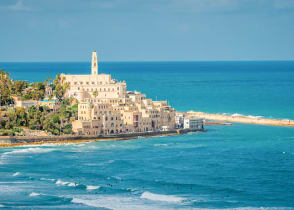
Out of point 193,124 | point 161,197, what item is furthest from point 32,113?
point 161,197

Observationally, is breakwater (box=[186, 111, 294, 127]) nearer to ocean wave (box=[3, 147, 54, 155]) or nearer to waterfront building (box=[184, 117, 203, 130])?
waterfront building (box=[184, 117, 203, 130])

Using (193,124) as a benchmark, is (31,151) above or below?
below

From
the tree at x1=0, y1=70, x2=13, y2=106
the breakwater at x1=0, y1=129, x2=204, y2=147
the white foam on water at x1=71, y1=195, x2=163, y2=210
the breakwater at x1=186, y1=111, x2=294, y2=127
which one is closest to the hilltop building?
the breakwater at x1=0, y1=129, x2=204, y2=147

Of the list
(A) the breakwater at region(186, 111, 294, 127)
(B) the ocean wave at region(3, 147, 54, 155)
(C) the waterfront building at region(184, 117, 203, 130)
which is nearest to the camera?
(B) the ocean wave at region(3, 147, 54, 155)

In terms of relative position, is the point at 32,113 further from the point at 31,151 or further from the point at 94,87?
the point at 94,87

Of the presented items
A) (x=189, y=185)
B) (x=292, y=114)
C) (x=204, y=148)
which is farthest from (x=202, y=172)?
(x=292, y=114)

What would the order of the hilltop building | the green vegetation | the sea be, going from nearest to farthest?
1. the sea
2. the green vegetation
3. the hilltop building

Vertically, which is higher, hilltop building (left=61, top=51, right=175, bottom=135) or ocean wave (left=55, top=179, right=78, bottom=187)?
hilltop building (left=61, top=51, right=175, bottom=135)

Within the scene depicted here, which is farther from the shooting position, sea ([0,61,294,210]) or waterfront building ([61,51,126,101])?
waterfront building ([61,51,126,101])
